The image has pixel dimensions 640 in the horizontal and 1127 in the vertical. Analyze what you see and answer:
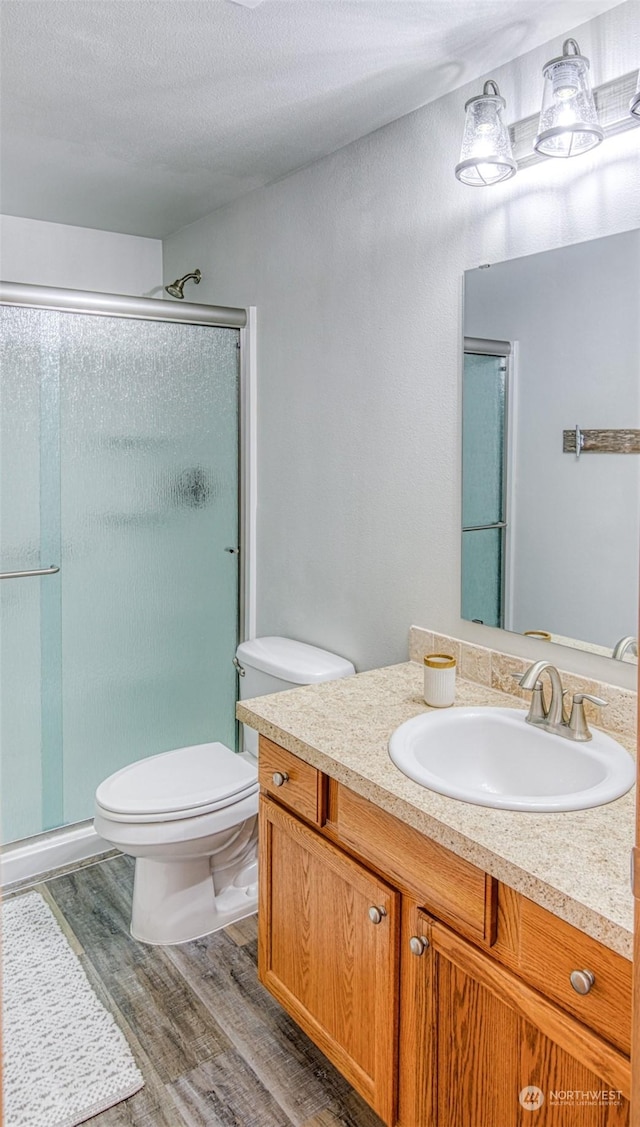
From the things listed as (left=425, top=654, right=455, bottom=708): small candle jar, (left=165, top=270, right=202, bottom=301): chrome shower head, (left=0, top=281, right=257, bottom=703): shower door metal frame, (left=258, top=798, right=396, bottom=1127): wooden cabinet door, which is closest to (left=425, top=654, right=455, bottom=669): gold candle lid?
(left=425, top=654, right=455, bottom=708): small candle jar

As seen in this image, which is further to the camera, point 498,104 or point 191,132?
point 191,132

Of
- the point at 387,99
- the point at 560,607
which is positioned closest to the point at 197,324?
the point at 387,99

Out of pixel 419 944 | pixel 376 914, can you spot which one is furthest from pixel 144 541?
pixel 419 944

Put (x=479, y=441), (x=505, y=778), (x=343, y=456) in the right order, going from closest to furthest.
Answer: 1. (x=505, y=778)
2. (x=479, y=441)
3. (x=343, y=456)

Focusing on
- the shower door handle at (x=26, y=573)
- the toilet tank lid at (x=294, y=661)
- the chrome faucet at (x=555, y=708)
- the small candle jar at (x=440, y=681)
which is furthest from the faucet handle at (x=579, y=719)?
the shower door handle at (x=26, y=573)

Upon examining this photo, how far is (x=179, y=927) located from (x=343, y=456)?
1.44 m

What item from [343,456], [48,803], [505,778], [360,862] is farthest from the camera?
[48,803]

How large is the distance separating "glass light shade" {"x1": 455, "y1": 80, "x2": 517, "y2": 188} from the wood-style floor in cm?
201

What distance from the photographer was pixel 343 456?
2.30 m

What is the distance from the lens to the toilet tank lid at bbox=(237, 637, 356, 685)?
2.23m

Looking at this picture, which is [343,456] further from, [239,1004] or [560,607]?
[239,1004]

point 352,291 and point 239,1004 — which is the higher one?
point 352,291

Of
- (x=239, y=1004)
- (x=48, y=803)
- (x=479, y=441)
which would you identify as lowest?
(x=239, y=1004)

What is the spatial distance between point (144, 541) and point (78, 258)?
1.43 meters
